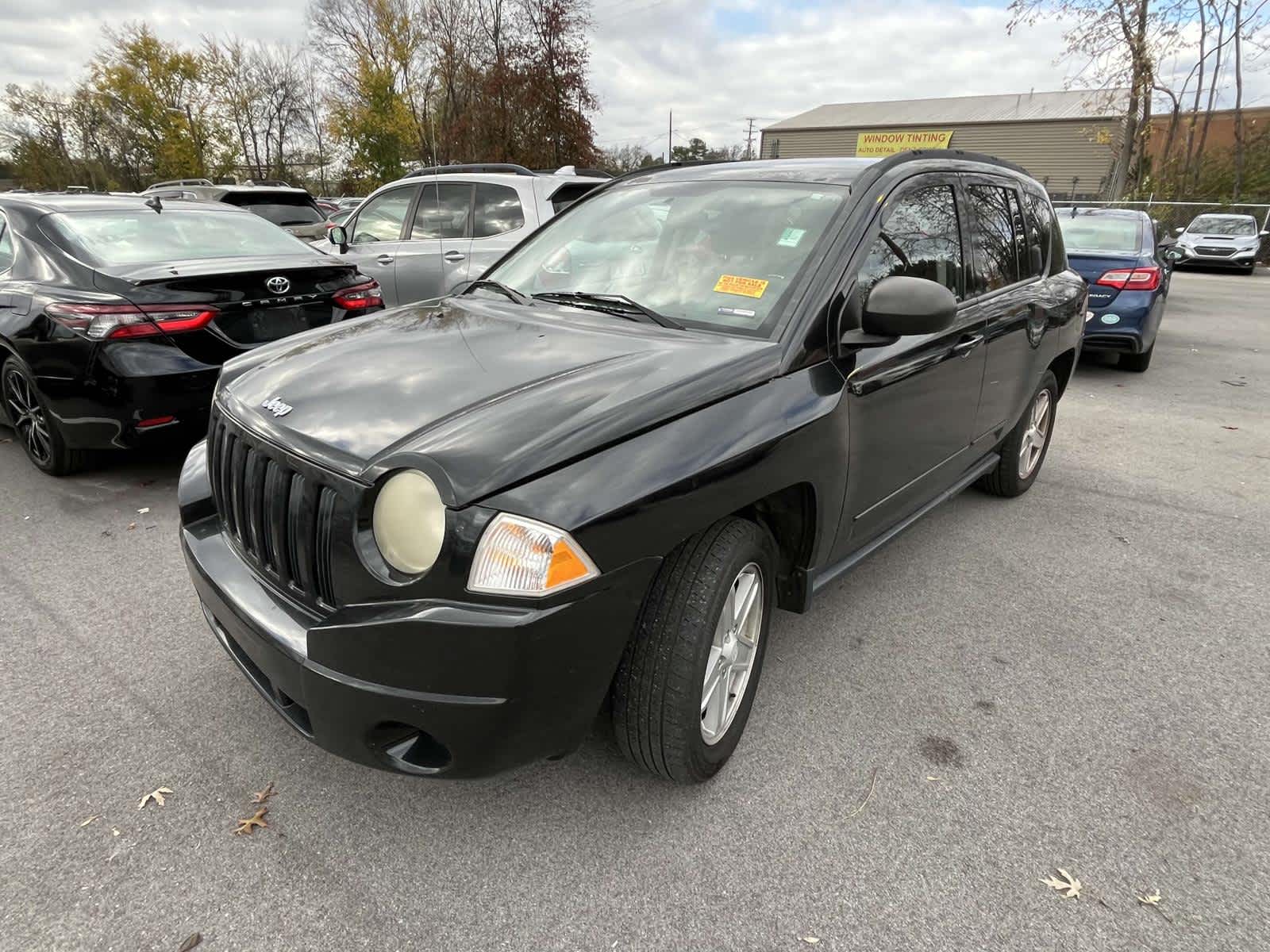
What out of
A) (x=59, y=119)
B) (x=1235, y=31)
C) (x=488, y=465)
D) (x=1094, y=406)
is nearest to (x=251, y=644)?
(x=488, y=465)

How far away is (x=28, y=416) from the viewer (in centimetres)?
464

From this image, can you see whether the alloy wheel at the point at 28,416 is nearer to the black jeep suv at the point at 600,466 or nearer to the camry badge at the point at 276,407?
the black jeep suv at the point at 600,466

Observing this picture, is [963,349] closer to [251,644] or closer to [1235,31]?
[251,644]

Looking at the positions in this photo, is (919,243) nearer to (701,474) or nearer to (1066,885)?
(701,474)

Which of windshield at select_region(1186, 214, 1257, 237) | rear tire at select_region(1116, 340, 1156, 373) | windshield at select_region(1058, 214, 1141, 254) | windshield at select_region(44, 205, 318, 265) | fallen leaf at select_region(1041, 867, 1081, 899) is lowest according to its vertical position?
fallen leaf at select_region(1041, 867, 1081, 899)

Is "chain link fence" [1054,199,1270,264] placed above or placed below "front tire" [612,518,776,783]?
above

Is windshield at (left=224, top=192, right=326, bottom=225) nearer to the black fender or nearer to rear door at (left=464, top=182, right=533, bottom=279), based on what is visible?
rear door at (left=464, top=182, right=533, bottom=279)

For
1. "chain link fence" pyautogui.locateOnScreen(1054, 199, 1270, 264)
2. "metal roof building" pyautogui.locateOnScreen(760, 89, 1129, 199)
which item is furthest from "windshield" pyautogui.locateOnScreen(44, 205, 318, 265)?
"metal roof building" pyautogui.locateOnScreen(760, 89, 1129, 199)

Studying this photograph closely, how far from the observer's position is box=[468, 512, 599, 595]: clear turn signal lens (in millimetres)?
1642

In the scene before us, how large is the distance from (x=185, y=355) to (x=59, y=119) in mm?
47778

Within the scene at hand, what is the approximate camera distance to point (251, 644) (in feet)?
6.54

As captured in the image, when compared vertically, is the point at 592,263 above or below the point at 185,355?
above

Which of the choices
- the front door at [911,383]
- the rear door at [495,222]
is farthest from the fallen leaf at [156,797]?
the rear door at [495,222]

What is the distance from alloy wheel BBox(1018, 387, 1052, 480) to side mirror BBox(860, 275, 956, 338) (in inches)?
95.2
